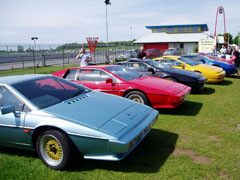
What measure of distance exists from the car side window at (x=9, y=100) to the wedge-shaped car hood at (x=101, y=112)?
464mm

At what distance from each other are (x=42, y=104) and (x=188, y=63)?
8.77 meters

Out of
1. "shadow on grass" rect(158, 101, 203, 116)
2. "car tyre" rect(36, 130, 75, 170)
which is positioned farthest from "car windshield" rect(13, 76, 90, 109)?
"shadow on grass" rect(158, 101, 203, 116)

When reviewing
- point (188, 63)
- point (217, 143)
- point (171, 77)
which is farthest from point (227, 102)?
point (188, 63)

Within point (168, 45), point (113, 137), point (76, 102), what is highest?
point (168, 45)

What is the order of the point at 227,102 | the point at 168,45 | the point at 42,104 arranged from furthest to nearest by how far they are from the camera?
the point at 168,45
the point at 227,102
the point at 42,104

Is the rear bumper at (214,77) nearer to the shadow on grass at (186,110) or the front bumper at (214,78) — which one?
the front bumper at (214,78)

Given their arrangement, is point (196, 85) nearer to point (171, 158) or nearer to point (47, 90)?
point (171, 158)

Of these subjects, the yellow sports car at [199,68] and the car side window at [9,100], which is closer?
the car side window at [9,100]

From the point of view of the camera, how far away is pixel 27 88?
3992 mm

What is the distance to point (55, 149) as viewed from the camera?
3.48 m

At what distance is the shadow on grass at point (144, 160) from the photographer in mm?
3543

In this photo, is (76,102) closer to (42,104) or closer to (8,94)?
(42,104)

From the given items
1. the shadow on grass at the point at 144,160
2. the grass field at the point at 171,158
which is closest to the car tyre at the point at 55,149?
the grass field at the point at 171,158

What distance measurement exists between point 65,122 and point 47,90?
1043mm
